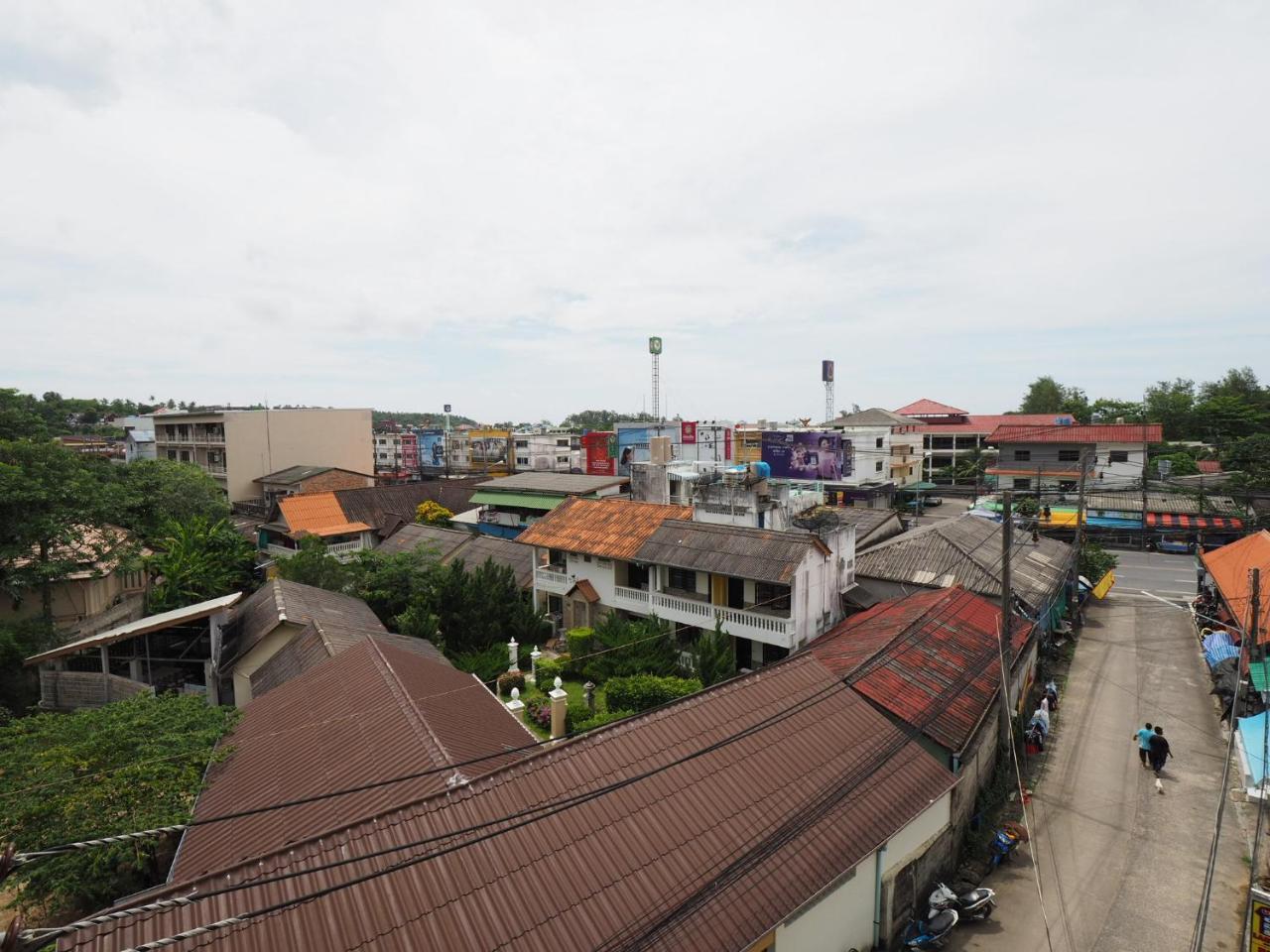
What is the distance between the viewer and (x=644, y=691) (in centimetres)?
1720

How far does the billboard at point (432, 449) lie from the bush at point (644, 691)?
79.1 meters

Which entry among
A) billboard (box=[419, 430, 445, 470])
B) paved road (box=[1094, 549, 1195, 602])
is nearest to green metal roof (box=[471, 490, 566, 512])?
paved road (box=[1094, 549, 1195, 602])

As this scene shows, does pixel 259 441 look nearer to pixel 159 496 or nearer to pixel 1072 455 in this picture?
pixel 159 496

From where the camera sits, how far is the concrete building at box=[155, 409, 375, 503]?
54.8m

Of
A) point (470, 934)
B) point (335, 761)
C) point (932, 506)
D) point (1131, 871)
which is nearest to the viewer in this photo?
point (470, 934)

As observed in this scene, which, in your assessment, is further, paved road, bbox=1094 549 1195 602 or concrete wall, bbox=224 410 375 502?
concrete wall, bbox=224 410 375 502

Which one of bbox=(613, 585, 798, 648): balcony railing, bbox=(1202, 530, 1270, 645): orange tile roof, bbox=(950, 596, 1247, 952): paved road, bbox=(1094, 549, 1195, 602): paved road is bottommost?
bbox=(950, 596, 1247, 952): paved road

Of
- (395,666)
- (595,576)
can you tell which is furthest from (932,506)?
(395,666)

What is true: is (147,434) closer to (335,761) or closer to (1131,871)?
(335,761)

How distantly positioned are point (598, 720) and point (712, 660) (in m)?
4.23

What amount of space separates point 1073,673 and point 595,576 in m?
17.0

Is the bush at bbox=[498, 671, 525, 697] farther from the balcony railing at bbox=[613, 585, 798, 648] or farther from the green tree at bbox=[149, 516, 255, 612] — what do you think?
the green tree at bbox=[149, 516, 255, 612]

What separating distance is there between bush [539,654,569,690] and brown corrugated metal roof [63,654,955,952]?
11.3 m

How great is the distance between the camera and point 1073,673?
22.8m
